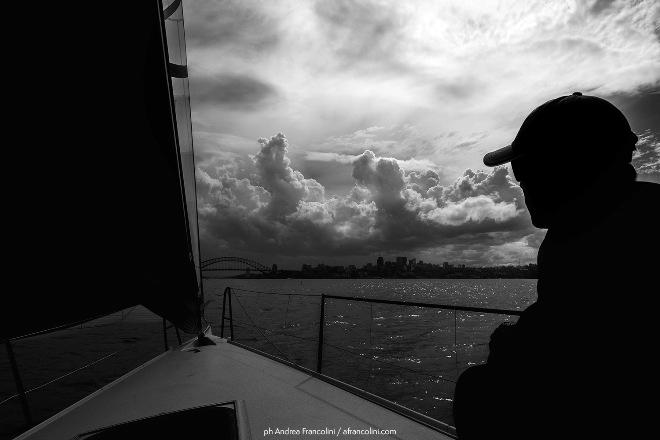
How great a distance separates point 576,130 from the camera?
0.71 metres

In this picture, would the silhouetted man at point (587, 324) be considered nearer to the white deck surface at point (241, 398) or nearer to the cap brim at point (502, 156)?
the cap brim at point (502, 156)

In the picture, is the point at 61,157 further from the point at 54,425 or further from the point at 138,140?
the point at 54,425

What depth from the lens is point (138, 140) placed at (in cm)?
225

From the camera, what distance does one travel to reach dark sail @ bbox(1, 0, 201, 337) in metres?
1.65

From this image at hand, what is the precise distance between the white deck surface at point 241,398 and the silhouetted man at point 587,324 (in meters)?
2.16

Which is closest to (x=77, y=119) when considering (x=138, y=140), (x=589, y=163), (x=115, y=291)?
(x=138, y=140)

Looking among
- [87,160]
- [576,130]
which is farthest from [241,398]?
[576,130]

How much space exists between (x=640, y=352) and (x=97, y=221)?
8.59 feet

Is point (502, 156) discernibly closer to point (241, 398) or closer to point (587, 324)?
point (587, 324)

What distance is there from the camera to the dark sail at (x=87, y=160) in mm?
1653

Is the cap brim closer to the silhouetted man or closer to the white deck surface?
the silhouetted man

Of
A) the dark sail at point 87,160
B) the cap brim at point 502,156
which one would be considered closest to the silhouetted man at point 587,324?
the cap brim at point 502,156

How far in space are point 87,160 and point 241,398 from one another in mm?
2245

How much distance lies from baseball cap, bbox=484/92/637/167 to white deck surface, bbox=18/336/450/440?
7.66ft
